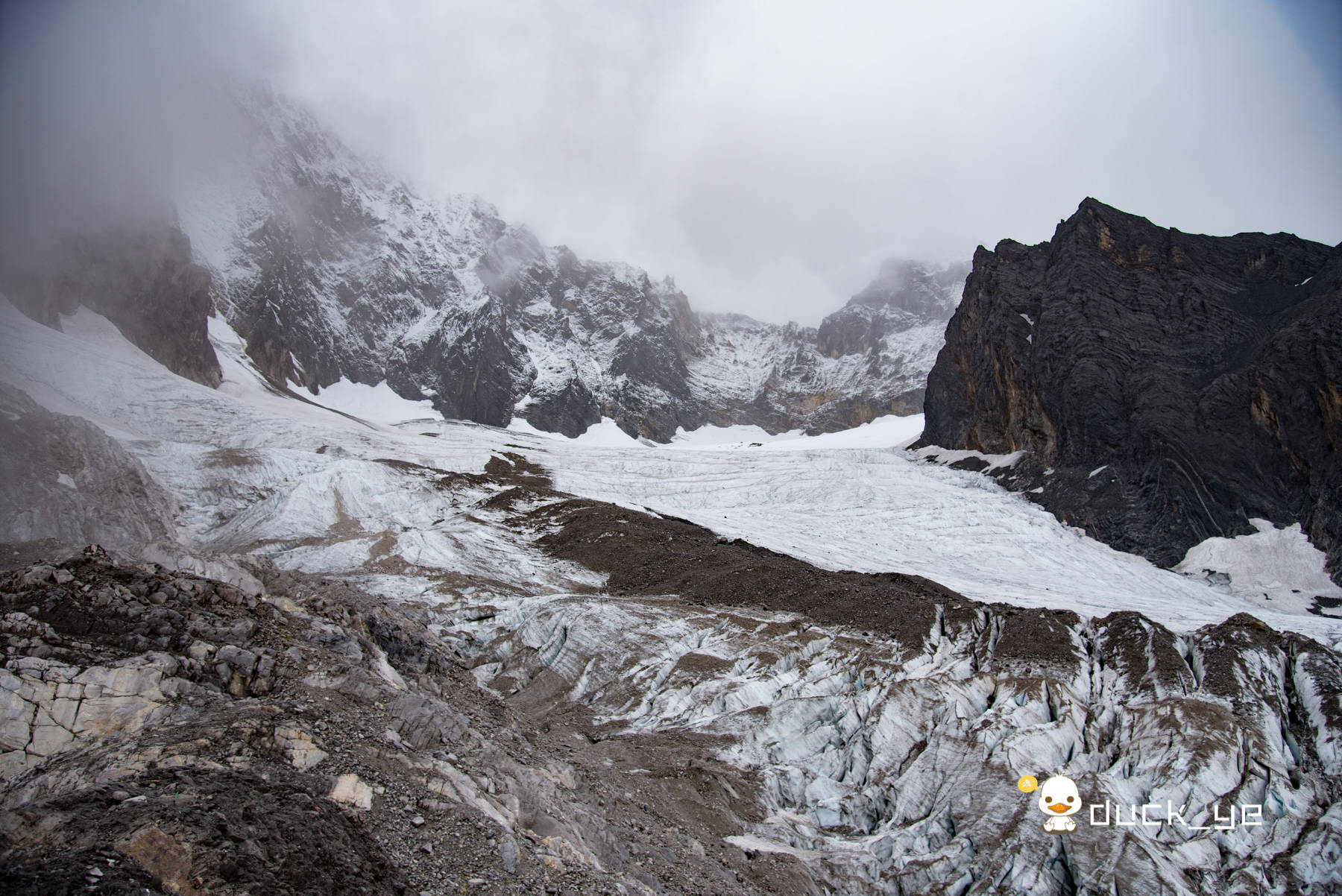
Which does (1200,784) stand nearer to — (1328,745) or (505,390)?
(1328,745)

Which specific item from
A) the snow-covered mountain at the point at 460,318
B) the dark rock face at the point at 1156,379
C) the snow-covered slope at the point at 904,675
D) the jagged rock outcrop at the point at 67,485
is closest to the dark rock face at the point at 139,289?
the snow-covered slope at the point at 904,675

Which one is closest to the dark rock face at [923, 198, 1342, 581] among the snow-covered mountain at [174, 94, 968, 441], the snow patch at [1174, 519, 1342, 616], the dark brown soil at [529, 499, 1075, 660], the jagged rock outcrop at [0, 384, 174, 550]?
the snow patch at [1174, 519, 1342, 616]

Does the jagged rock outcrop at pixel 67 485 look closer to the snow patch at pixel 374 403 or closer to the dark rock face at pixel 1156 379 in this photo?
the dark rock face at pixel 1156 379

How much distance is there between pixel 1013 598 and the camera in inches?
1452

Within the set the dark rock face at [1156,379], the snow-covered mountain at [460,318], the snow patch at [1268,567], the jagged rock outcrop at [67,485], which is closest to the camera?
the jagged rock outcrop at [67,485]

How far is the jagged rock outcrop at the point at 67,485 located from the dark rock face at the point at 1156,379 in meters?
65.6

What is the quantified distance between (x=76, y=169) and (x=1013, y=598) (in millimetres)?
100076

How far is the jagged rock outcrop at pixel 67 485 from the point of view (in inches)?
1101

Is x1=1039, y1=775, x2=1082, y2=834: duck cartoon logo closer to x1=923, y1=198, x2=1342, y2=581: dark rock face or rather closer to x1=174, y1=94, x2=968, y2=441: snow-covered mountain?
x1=923, y1=198, x2=1342, y2=581: dark rock face

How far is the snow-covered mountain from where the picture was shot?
126500 mm

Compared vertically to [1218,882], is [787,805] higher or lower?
lower

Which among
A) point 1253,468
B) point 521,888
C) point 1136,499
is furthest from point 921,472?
point 521,888

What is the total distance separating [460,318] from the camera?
15475cm

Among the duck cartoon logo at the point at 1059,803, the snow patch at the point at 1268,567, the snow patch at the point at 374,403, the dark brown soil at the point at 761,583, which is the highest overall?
the snow patch at the point at 374,403
